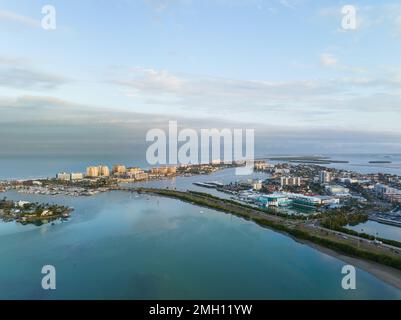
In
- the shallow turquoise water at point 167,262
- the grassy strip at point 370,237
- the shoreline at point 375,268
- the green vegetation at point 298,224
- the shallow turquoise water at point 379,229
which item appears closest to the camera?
the shallow turquoise water at point 167,262

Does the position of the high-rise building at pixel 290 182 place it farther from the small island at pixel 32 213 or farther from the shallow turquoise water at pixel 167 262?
the small island at pixel 32 213

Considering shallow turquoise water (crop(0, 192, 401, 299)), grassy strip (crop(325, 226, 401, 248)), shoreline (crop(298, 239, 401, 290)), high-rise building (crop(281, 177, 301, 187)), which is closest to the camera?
shallow turquoise water (crop(0, 192, 401, 299))

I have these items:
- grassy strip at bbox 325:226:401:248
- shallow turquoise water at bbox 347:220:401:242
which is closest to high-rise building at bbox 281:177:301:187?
→ shallow turquoise water at bbox 347:220:401:242

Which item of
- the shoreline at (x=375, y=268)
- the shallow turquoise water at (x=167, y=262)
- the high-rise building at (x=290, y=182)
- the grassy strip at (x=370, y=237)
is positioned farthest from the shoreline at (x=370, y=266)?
the high-rise building at (x=290, y=182)

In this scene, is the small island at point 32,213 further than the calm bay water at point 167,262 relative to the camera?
Yes

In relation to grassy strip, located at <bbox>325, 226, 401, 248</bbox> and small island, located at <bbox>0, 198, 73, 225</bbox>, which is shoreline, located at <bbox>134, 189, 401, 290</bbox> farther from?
small island, located at <bbox>0, 198, 73, 225</bbox>

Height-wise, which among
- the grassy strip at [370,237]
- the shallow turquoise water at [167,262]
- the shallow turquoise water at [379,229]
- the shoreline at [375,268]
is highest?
the grassy strip at [370,237]

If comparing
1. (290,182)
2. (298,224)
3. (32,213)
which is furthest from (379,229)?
(32,213)
